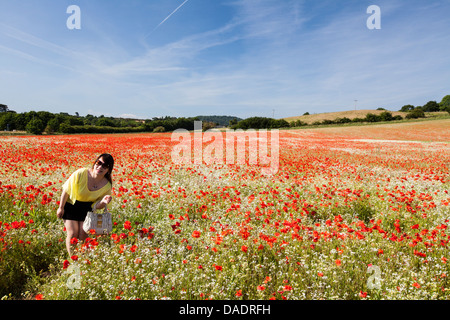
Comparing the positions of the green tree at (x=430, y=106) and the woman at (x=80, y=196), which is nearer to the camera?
the woman at (x=80, y=196)

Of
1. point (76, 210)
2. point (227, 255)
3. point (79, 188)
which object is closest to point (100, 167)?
point (79, 188)

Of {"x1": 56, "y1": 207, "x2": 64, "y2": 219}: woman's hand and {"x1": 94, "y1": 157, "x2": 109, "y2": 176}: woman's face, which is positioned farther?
{"x1": 94, "y1": 157, "x2": 109, "y2": 176}: woman's face

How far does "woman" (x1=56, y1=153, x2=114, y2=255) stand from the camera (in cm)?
392

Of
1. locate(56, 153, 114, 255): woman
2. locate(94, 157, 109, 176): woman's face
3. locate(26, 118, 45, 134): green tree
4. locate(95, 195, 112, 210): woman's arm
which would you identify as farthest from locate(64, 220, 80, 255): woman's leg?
locate(26, 118, 45, 134): green tree

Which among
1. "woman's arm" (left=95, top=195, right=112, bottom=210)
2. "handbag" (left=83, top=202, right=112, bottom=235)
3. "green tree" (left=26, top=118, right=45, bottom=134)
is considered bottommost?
"handbag" (left=83, top=202, right=112, bottom=235)

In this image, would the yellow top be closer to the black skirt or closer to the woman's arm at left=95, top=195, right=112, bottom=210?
the black skirt

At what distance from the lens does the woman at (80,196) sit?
3924 millimetres

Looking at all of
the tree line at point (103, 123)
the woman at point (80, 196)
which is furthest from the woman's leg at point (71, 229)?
the tree line at point (103, 123)

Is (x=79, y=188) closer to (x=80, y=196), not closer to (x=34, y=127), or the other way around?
(x=80, y=196)

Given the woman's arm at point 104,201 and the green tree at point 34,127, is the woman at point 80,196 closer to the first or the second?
the woman's arm at point 104,201

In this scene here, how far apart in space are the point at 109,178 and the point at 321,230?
4126 mm

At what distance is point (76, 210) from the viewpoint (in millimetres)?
3994

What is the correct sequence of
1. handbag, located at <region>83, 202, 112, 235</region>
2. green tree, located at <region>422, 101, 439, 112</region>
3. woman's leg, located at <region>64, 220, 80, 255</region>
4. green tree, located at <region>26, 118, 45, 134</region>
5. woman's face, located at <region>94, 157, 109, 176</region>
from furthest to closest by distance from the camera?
green tree, located at <region>422, 101, 439, 112</region>, green tree, located at <region>26, 118, 45, 134</region>, woman's face, located at <region>94, 157, 109, 176</region>, woman's leg, located at <region>64, 220, 80, 255</region>, handbag, located at <region>83, 202, 112, 235</region>
